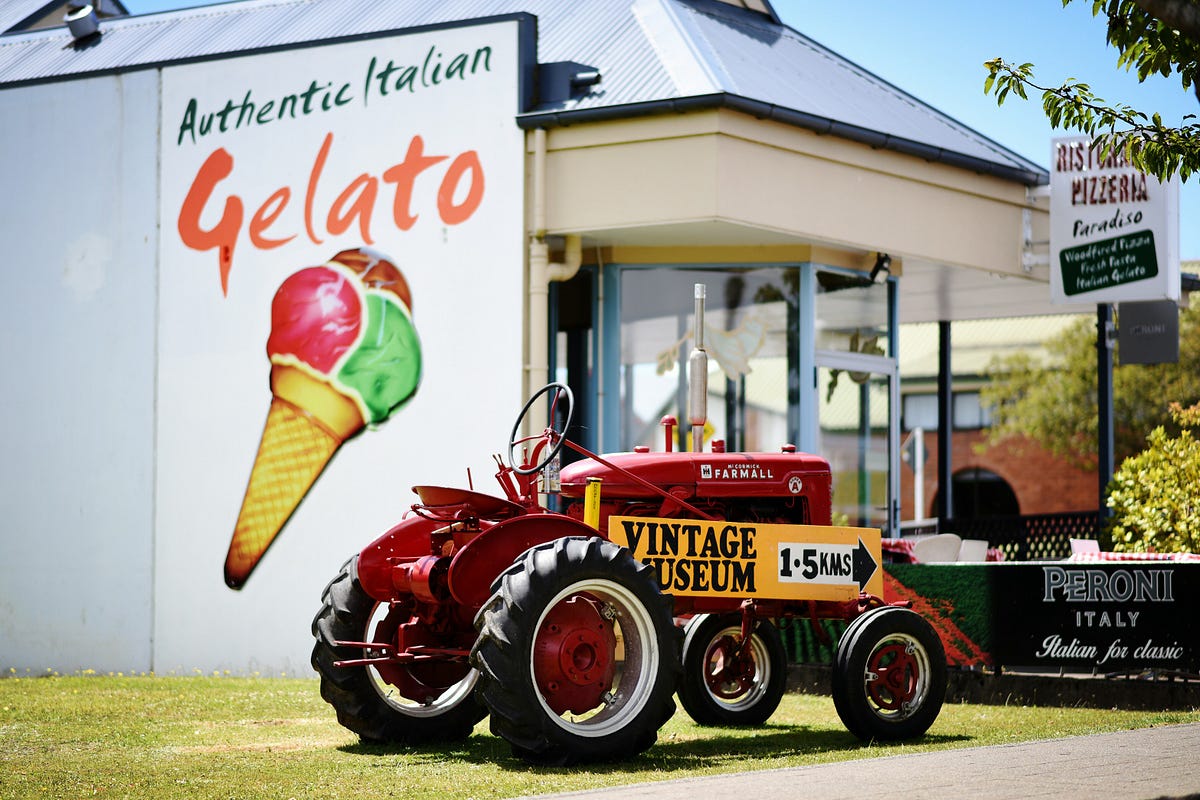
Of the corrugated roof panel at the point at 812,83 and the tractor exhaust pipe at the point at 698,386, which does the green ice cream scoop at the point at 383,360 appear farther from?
the tractor exhaust pipe at the point at 698,386

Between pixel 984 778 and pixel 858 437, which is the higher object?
pixel 858 437

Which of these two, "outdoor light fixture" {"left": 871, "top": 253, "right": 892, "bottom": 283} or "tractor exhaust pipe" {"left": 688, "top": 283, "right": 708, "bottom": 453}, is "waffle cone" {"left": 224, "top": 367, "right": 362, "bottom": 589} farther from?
"tractor exhaust pipe" {"left": 688, "top": 283, "right": 708, "bottom": 453}

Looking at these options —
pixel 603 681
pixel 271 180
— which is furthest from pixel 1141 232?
pixel 603 681

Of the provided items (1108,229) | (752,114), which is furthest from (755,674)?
(1108,229)

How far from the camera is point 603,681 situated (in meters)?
7.70

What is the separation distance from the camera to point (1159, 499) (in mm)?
13891

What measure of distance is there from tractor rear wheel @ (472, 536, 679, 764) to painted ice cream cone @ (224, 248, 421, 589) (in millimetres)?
6673

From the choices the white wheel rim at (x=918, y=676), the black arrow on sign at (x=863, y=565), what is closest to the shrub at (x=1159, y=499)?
the black arrow on sign at (x=863, y=565)

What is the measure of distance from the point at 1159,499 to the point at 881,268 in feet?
11.2

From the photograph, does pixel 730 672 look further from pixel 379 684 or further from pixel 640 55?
pixel 640 55

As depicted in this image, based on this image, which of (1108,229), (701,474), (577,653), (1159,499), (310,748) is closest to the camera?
(577,653)

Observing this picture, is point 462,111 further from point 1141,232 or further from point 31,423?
point 1141,232

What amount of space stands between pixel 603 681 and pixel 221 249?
870cm

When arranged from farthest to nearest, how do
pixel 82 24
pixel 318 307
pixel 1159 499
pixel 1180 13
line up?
1. pixel 82 24
2. pixel 318 307
3. pixel 1159 499
4. pixel 1180 13
